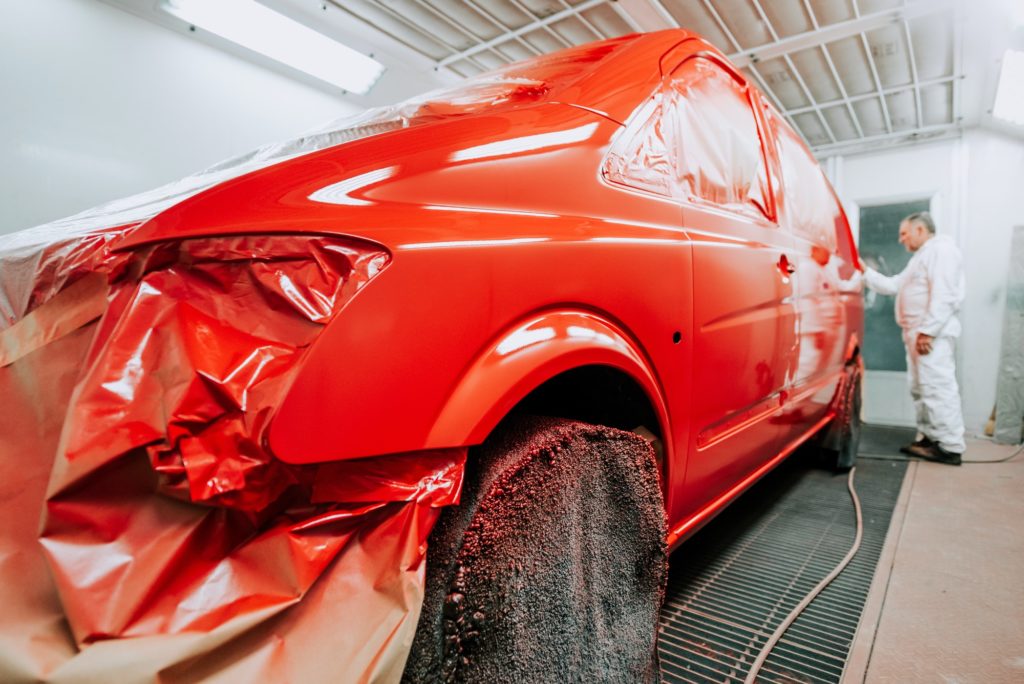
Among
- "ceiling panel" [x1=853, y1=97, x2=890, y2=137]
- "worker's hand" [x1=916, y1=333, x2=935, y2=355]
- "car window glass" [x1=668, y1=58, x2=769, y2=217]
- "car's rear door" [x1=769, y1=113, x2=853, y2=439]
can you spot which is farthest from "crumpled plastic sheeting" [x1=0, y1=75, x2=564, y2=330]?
"ceiling panel" [x1=853, y1=97, x2=890, y2=137]

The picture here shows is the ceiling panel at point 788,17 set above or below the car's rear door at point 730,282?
above

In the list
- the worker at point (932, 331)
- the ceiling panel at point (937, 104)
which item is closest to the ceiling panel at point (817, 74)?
the ceiling panel at point (937, 104)

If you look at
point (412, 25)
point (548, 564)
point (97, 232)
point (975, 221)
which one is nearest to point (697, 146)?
point (548, 564)

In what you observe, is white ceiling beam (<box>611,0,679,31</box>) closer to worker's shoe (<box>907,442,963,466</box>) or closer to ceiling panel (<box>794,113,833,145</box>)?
ceiling panel (<box>794,113,833,145</box>)

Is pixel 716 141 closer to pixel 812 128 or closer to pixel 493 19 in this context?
pixel 493 19

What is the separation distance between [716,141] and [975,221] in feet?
17.9

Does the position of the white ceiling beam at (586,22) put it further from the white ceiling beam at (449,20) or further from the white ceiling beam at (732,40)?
the white ceiling beam at (449,20)

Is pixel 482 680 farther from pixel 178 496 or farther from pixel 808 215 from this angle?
pixel 808 215

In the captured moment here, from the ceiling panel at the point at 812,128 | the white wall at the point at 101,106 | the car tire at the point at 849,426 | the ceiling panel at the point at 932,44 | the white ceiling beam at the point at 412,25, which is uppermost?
the white ceiling beam at the point at 412,25

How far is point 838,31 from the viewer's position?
12.1ft

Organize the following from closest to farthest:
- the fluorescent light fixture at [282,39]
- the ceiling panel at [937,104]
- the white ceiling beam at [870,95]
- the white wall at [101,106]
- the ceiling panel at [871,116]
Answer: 1. the white wall at [101,106]
2. the fluorescent light fixture at [282,39]
3. the white ceiling beam at [870,95]
4. the ceiling panel at [937,104]
5. the ceiling panel at [871,116]

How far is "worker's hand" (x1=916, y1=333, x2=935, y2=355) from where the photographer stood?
414 centimetres

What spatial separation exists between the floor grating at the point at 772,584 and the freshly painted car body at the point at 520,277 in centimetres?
39

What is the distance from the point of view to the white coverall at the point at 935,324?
3.98 m
